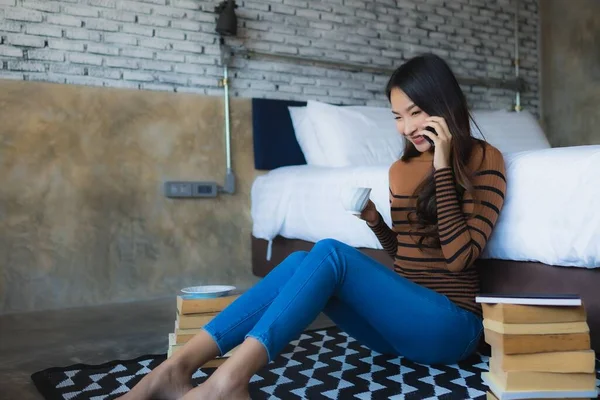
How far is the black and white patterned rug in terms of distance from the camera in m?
1.53

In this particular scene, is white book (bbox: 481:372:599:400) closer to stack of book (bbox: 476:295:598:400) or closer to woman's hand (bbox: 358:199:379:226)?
stack of book (bbox: 476:295:598:400)

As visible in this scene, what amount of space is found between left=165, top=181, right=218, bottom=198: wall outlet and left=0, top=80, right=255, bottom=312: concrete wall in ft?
0.14

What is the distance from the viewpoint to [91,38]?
9.96 feet

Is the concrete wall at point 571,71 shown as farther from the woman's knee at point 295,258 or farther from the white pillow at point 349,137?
the woman's knee at point 295,258

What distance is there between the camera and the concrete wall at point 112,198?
2855mm

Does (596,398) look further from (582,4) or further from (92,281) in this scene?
(582,4)

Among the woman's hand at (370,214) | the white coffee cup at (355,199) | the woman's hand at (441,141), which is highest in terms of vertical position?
the woman's hand at (441,141)

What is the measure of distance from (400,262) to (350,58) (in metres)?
2.38

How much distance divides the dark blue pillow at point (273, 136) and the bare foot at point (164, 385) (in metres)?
2.25

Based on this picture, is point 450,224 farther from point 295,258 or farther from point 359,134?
point 359,134

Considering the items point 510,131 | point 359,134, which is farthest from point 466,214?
point 510,131

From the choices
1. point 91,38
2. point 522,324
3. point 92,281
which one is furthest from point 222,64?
point 522,324

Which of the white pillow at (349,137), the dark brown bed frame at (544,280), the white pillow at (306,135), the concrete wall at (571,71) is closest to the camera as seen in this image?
the dark brown bed frame at (544,280)

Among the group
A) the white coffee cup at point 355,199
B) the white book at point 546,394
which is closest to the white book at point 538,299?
the white book at point 546,394
